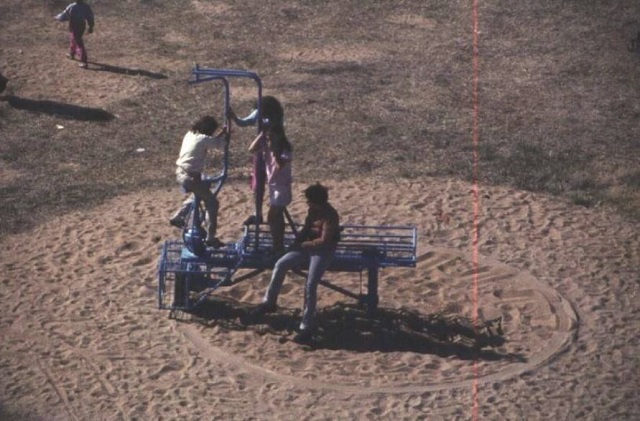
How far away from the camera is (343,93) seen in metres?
19.9

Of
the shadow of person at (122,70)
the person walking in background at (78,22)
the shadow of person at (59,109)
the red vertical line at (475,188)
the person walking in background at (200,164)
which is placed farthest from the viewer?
the person walking in background at (78,22)

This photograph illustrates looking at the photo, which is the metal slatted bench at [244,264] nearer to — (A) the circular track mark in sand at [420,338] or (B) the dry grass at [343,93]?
(A) the circular track mark in sand at [420,338]

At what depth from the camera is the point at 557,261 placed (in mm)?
14539

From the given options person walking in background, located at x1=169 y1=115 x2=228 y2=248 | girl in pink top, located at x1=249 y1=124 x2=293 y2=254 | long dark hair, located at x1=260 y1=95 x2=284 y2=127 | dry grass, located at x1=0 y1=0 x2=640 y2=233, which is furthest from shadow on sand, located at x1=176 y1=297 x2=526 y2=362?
dry grass, located at x1=0 y1=0 x2=640 y2=233

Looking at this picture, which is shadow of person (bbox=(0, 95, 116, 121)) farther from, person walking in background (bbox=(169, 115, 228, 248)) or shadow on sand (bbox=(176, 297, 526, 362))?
shadow on sand (bbox=(176, 297, 526, 362))

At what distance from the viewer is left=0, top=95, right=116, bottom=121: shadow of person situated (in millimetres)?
19017

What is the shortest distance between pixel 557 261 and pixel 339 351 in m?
3.02

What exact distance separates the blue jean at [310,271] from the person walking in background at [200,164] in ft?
2.74

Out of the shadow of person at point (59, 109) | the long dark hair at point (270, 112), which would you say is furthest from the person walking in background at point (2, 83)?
the long dark hair at point (270, 112)

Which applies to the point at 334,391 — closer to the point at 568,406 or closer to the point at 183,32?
the point at 568,406

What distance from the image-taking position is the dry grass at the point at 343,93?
1706 cm

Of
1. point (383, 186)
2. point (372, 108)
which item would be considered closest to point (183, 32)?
point (372, 108)

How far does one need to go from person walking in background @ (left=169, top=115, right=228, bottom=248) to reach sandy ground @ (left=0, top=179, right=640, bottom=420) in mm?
836

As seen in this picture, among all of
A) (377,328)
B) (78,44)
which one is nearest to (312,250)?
(377,328)
